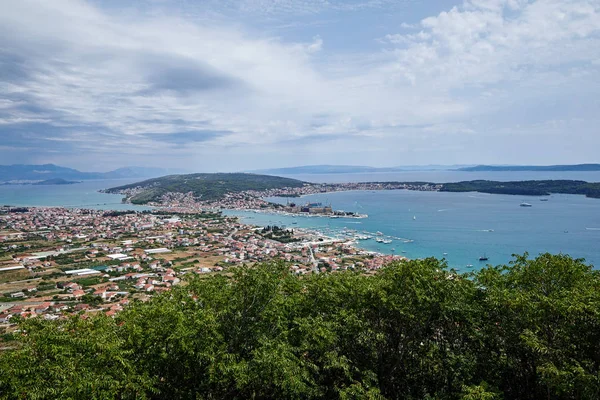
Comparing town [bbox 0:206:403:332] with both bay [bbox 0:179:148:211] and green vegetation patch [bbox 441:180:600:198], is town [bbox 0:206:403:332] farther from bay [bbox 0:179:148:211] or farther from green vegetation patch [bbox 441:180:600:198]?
green vegetation patch [bbox 441:180:600:198]

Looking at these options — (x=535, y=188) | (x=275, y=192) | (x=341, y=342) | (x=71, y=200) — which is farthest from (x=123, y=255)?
(x=535, y=188)

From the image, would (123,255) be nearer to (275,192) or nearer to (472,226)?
(472,226)

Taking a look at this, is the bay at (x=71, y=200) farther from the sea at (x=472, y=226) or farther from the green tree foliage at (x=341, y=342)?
the green tree foliage at (x=341, y=342)

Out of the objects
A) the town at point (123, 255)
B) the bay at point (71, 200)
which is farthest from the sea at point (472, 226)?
the bay at point (71, 200)

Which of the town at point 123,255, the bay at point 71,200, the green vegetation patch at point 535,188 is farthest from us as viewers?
the bay at point 71,200

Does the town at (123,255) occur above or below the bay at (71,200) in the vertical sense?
below

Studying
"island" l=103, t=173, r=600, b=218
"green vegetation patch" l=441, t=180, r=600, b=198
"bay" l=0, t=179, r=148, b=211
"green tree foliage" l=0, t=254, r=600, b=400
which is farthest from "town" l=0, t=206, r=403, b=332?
"green vegetation patch" l=441, t=180, r=600, b=198
